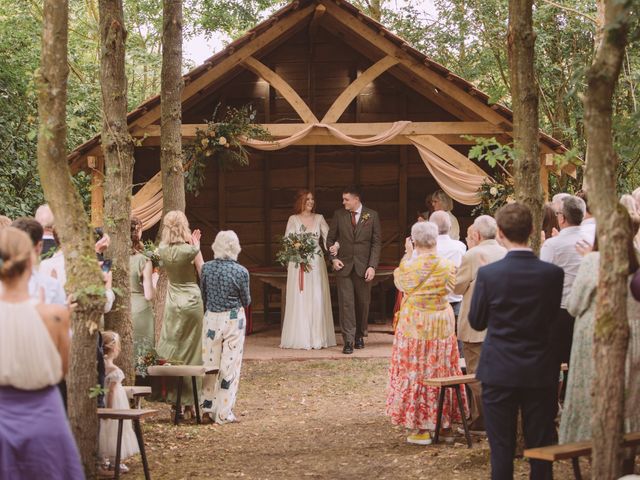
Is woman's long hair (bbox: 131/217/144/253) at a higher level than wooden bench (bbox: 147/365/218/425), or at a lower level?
higher

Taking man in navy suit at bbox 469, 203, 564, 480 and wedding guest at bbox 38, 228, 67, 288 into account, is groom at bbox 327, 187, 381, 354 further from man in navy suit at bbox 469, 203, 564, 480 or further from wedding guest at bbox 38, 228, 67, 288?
man in navy suit at bbox 469, 203, 564, 480

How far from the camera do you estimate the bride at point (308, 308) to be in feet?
42.4

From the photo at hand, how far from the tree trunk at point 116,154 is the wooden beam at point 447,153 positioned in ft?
19.7

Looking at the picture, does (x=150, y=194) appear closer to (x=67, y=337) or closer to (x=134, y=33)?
(x=67, y=337)

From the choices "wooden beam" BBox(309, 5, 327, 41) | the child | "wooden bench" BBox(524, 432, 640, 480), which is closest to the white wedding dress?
"wooden beam" BBox(309, 5, 327, 41)

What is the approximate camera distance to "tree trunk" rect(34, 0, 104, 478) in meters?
5.71

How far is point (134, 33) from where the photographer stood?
2703 centimetres

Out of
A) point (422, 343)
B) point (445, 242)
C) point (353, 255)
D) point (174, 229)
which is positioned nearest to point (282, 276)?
point (353, 255)

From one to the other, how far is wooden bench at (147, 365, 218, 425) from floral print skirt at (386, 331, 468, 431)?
1.91 meters

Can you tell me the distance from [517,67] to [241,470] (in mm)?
3617

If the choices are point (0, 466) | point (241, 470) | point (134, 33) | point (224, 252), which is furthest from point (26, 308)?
point (134, 33)

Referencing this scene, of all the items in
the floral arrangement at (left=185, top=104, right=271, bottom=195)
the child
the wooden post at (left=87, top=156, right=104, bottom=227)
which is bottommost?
the child

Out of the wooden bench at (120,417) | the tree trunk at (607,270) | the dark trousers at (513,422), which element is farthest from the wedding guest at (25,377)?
the tree trunk at (607,270)

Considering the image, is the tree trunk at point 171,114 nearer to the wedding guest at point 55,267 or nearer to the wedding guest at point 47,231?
the wedding guest at point 47,231
